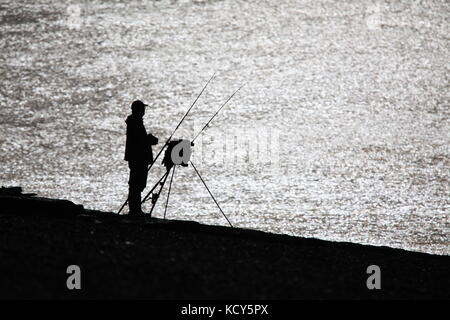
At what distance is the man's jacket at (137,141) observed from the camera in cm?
895

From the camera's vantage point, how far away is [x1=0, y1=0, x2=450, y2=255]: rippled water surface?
3034 centimetres

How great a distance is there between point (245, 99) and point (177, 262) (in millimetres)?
29514

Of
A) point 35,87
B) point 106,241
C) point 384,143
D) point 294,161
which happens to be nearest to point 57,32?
point 35,87

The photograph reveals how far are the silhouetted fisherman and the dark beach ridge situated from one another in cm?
41

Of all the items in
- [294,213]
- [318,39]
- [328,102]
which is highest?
[318,39]

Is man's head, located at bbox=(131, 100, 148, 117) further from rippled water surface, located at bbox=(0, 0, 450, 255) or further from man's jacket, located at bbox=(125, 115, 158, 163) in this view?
rippled water surface, located at bbox=(0, 0, 450, 255)

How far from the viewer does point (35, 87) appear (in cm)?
3456

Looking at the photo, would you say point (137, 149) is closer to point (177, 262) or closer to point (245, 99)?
point (177, 262)

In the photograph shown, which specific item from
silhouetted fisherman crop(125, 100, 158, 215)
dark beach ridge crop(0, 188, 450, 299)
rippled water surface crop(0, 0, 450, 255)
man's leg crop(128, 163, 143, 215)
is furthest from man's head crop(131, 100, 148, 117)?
rippled water surface crop(0, 0, 450, 255)

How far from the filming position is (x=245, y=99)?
35094 millimetres

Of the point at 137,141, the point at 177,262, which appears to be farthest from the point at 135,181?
the point at 177,262

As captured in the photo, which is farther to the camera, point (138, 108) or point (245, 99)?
point (245, 99)
